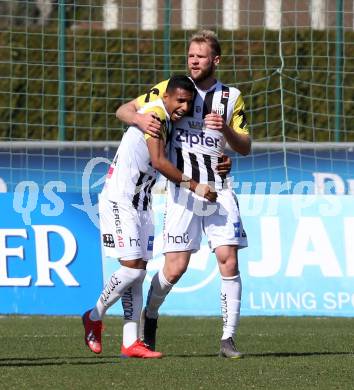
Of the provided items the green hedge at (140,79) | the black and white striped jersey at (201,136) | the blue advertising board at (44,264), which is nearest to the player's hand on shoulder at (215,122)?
the black and white striped jersey at (201,136)

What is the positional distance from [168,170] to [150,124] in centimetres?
34

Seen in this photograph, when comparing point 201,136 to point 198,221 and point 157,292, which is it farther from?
point 157,292

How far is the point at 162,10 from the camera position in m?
16.0

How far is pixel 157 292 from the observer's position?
8.84 metres

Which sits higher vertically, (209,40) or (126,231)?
(209,40)

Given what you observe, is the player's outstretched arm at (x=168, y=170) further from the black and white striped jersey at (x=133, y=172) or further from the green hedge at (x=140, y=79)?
the green hedge at (x=140, y=79)

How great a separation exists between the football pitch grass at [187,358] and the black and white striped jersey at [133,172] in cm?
113

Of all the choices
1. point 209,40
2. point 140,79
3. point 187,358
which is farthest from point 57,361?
point 140,79

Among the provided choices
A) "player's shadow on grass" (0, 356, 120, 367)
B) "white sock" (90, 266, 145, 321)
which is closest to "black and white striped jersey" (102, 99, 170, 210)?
"white sock" (90, 266, 145, 321)

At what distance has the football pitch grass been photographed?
23.6 feet

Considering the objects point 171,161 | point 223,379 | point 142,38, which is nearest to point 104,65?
point 142,38

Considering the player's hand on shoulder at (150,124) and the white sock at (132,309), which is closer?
the player's hand on shoulder at (150,124)

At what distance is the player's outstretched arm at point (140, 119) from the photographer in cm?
840

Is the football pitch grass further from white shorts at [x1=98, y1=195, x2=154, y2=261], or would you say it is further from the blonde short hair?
the blonde short hair
